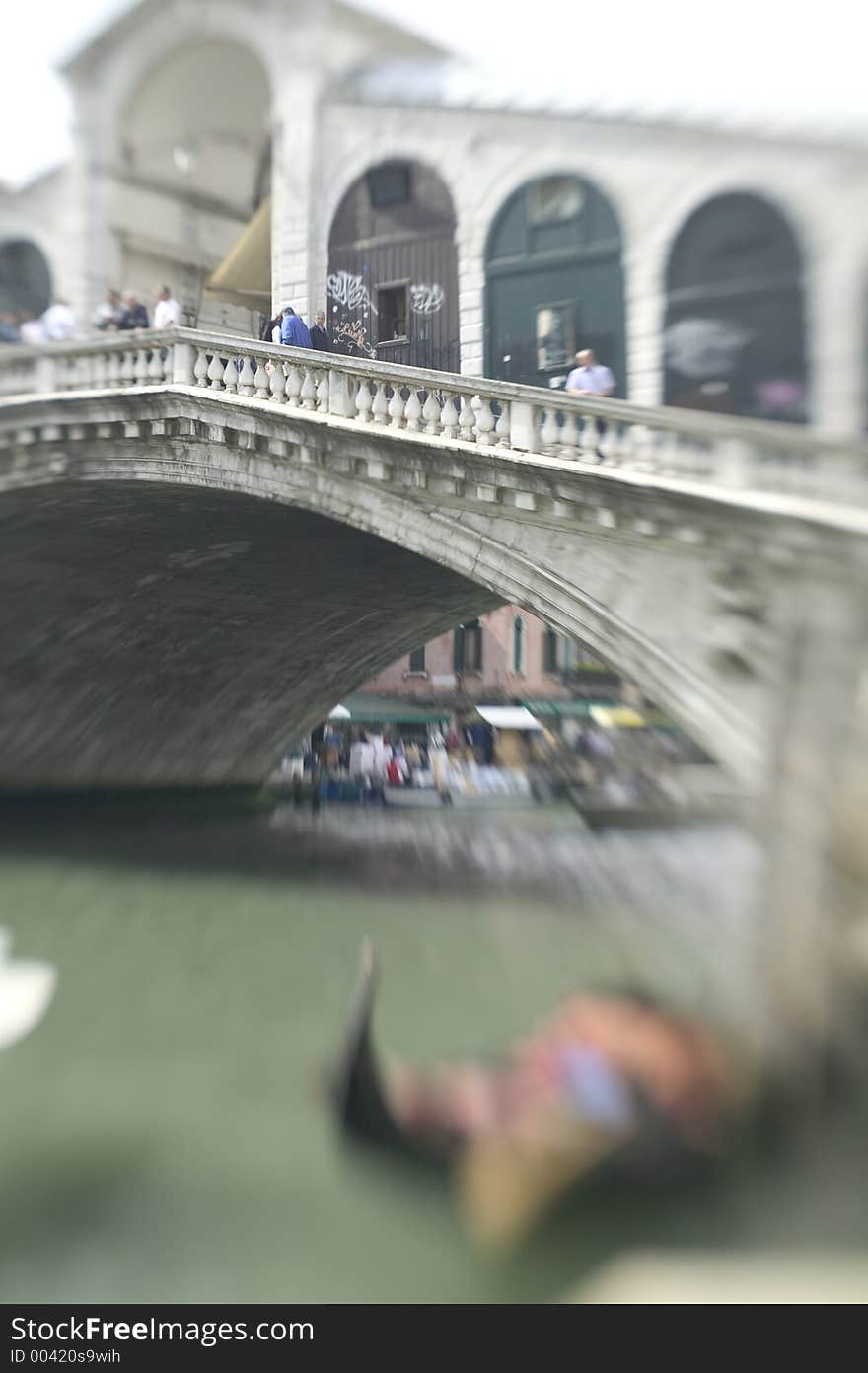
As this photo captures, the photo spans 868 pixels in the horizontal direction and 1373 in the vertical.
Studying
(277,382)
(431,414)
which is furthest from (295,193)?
(431,414)

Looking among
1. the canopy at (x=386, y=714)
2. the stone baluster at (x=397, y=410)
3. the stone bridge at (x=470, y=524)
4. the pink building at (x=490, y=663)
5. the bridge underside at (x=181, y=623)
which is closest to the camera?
the stone bridge at (x=470, y=524)

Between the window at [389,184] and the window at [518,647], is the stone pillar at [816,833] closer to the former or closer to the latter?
the window at [389,184]

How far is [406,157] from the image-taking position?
948 cm

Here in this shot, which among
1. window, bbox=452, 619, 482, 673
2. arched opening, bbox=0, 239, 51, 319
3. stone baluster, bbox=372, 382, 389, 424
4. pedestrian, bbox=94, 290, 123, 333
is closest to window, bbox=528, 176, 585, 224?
stone baluster, bbox=372, 382, 389, 424

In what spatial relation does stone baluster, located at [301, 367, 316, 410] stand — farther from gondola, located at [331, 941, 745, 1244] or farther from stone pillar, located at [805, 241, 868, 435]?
gondola, located at [331, 941, 745, 1244]

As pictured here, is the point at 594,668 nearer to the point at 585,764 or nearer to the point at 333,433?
the point at 585,764

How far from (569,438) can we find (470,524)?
3.29ft

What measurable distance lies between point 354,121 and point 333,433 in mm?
3604

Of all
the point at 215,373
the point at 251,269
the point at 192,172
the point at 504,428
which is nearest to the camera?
the point at 504,428

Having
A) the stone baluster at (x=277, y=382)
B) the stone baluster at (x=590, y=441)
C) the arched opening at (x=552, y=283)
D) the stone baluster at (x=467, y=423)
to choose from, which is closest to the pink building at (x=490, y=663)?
the arched opening at (x=552, y=283)

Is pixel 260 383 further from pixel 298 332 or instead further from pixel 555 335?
pixel 555 335

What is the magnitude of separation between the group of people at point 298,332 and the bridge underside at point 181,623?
144 cm

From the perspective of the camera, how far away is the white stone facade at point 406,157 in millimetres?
6230

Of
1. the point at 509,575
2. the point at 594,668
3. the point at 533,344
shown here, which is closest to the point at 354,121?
the point at 533,344
